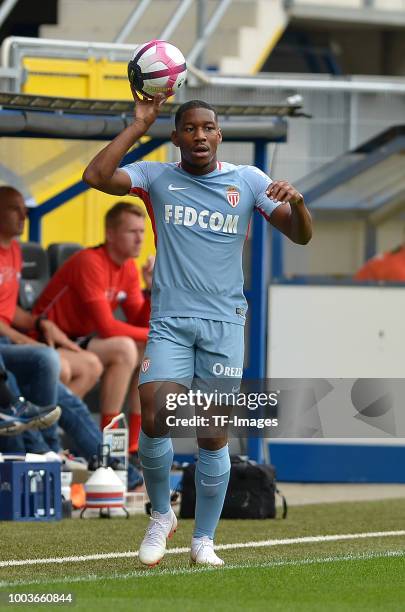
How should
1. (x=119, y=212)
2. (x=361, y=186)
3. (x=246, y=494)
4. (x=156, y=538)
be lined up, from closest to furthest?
(x=156, y=538) < (x=246, y=494) < (x=119, y=212) < (x=361, y=186)

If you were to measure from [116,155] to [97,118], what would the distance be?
15.1 ft

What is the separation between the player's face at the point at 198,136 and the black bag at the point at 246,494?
11.4 ft

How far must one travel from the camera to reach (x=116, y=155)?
23.9 feet

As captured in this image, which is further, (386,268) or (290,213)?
(386,268)

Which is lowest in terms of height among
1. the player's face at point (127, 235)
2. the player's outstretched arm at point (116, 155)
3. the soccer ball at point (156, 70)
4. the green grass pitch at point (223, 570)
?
the green grass pitch at point (223, 570)

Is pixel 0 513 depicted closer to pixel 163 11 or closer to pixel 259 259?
pixel 259 259

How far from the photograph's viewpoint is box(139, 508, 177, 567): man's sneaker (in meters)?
7.31

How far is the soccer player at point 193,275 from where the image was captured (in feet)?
24.3

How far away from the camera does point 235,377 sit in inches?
296

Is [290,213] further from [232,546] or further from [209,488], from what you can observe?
[232,546]

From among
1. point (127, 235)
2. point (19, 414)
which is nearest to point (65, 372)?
point (127, 235)

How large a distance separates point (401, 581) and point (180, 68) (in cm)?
260

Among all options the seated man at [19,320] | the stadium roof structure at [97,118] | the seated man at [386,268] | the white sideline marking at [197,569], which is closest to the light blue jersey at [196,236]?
the white sideline marking at [197,569]

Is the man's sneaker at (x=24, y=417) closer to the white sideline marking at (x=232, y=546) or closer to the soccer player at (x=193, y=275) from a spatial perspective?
the white sideline marking at (x=232, y=546)
